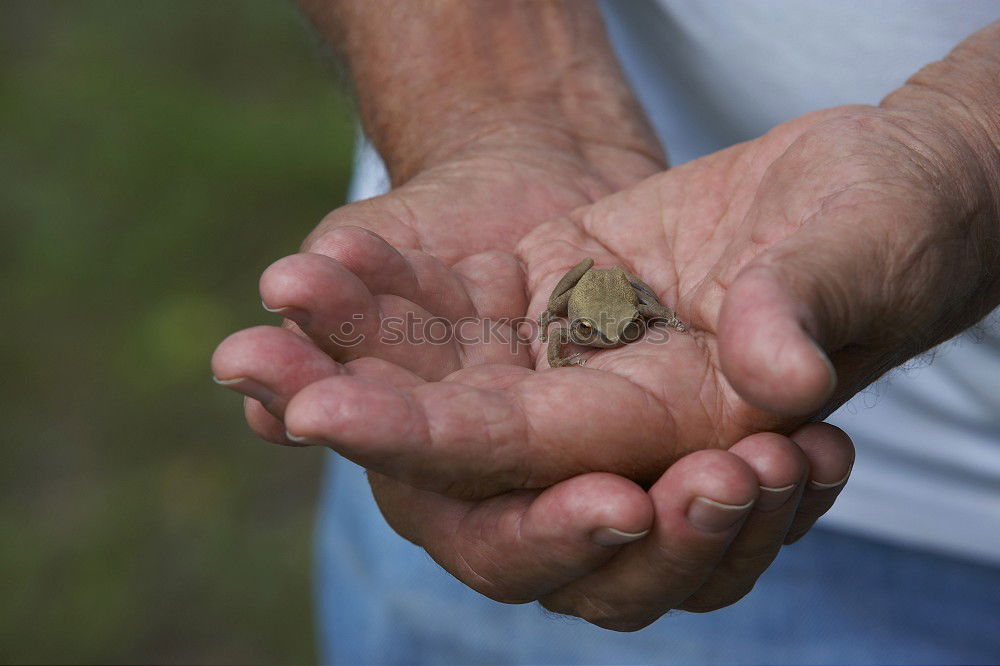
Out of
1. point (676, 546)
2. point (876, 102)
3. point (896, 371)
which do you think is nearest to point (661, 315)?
point (896, 371)

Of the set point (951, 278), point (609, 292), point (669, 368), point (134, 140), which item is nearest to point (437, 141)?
point (609, 292)

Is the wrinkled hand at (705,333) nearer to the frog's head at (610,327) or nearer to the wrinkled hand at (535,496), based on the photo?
the wrinkled hand at (535,496)

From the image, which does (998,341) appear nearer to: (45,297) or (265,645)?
(265,645)

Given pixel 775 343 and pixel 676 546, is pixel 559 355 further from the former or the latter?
pixel 775 343

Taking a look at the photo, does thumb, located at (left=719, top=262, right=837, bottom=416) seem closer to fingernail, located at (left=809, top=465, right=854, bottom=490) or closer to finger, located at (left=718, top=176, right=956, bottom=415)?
finger, located at (left=718, top=176, right=956, bottom=415)

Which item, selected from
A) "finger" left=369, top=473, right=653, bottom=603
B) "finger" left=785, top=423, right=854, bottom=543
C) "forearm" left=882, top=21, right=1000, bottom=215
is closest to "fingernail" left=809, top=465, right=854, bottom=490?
"finger" left=785, top=423, right=854, bottom=543

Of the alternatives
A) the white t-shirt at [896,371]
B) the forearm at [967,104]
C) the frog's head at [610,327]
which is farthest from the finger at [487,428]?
the white t-shirt at [896,371]

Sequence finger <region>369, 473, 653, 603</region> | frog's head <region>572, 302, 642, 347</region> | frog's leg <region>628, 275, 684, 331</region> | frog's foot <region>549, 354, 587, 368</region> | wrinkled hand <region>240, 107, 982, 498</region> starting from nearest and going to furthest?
wrinkled hand <region>240, 107, 982, 498</region> < finger <region>369, 473, 653, 603</region> < frog's foot <region>549, 354, 587, 368</region> < frog's leg <region>628, 275, 684, 331</region> < frog's head <region>572, 302, 642, 347</region>
